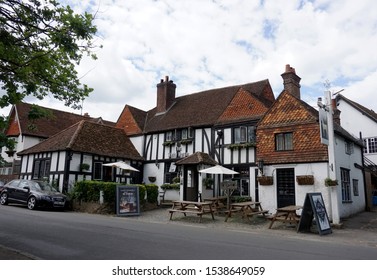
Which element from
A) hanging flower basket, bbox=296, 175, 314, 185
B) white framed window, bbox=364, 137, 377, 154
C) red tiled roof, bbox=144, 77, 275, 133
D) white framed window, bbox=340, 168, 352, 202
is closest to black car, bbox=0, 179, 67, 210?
red tiled roof, bbox=144, 77, 275, 133

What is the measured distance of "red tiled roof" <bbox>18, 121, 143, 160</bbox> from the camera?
2045cm

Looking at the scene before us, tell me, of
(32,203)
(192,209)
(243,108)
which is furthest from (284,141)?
(32,203)

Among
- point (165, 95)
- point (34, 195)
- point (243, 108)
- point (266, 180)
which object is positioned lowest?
point (34, 195)

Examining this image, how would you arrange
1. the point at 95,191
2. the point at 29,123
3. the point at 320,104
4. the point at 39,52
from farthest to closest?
1. the point at 29,123
2. the point at 95,191
3. the point at 320,104
4. the point at 39,52

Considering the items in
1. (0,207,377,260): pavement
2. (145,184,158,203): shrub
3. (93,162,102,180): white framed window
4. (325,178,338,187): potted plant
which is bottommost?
(0,207,377,260): pavement

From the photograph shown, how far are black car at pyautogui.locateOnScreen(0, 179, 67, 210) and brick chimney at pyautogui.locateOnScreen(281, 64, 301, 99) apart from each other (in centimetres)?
1416

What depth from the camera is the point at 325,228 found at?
11445 mm

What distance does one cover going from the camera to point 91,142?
21609 mm

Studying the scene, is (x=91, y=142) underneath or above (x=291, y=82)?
underneath

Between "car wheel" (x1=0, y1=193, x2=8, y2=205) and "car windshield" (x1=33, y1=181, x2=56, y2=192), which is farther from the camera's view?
"car wheel" (x1=0, y1=193, x2=8, y2=205)

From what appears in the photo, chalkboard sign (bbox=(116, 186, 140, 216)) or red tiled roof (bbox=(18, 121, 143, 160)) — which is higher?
red tiled roof (bbox=(18, 121, 143, 160))

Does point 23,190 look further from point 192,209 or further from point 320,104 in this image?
point 320,104

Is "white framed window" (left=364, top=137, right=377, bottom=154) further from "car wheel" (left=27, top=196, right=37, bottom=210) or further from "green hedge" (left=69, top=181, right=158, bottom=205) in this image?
"car wheel" (left=27, top=196, right=37, bottom=210)

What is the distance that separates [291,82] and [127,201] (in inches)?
453
